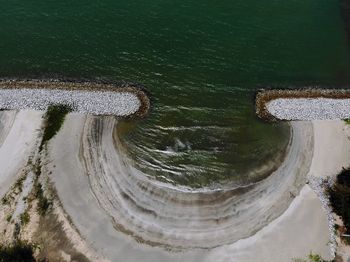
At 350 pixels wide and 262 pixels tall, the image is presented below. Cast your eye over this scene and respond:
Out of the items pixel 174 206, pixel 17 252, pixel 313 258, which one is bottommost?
pixel 17 252

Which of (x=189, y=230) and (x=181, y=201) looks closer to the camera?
(x=189, y=230)

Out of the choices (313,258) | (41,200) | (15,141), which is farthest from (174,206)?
(15,141)

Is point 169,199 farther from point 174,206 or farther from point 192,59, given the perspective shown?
point 192,59

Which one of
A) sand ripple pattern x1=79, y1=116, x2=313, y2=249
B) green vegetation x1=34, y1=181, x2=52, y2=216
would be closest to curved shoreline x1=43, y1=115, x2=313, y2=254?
sand ripple pattern x1=79, y1=116, x2=313, y2=249

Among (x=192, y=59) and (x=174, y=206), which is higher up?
(x=192, y=59)

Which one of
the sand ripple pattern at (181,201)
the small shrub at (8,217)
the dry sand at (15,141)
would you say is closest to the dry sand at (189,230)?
the sand ripple pattern at (181,201)

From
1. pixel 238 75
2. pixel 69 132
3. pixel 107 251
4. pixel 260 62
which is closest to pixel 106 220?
pixel 107 251
